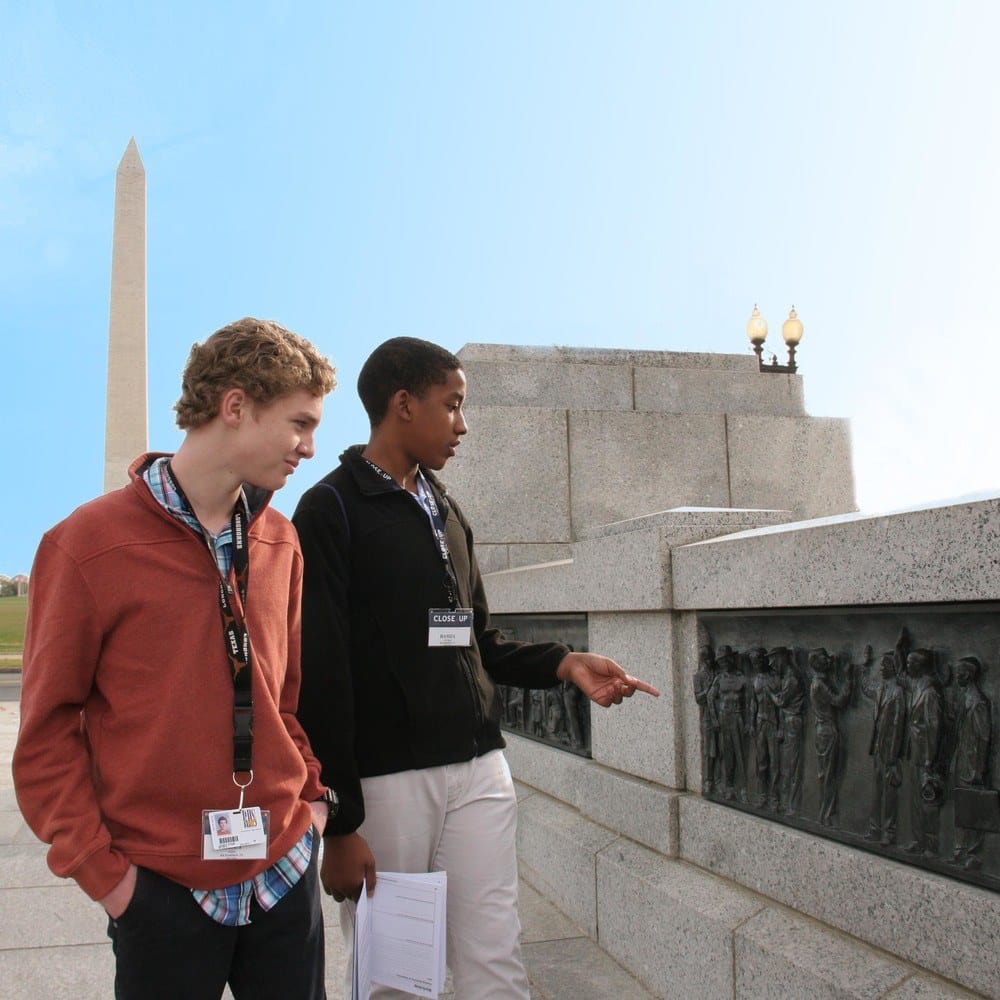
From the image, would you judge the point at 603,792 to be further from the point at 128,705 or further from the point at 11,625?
the point at 11,625

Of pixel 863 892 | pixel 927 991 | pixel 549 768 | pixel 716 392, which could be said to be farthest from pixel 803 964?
pixel 716 392

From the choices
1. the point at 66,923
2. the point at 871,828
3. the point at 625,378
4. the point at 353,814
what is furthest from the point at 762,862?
the point at 625,378

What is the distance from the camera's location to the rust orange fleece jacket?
1857 millimetres

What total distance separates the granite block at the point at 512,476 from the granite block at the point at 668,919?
3548mm

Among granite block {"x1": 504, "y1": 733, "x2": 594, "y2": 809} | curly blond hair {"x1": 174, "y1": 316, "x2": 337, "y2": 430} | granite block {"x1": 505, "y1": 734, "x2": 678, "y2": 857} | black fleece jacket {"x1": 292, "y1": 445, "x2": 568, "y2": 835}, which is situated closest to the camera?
curly blond hair {"x1": 174, "y1": 316, "x2": 337, "y2": 430}

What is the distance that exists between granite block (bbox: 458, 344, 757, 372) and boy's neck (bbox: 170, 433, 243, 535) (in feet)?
19.7

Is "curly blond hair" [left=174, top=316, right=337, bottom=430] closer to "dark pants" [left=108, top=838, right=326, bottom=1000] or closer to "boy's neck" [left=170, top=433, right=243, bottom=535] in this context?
"boy's neck" [left=170, top=433, right=243, bottom=535]

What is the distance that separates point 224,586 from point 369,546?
2.35ft

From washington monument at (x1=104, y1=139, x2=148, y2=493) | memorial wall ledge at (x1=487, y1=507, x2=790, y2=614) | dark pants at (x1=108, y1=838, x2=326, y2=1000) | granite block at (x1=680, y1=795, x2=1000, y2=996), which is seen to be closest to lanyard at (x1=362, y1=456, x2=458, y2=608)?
dark pants at (x1=108, y1=838, x2=326, y2=1000)

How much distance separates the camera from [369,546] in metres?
2.69

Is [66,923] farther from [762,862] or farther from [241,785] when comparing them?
[241,785]

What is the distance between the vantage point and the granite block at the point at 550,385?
8.05 metres

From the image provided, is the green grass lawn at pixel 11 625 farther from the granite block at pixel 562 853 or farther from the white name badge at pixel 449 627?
the white name badge at pixel 449 627

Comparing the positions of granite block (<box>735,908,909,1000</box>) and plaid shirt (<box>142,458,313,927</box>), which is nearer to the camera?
plaid shirt (<box>142,458,313,927</box>)
